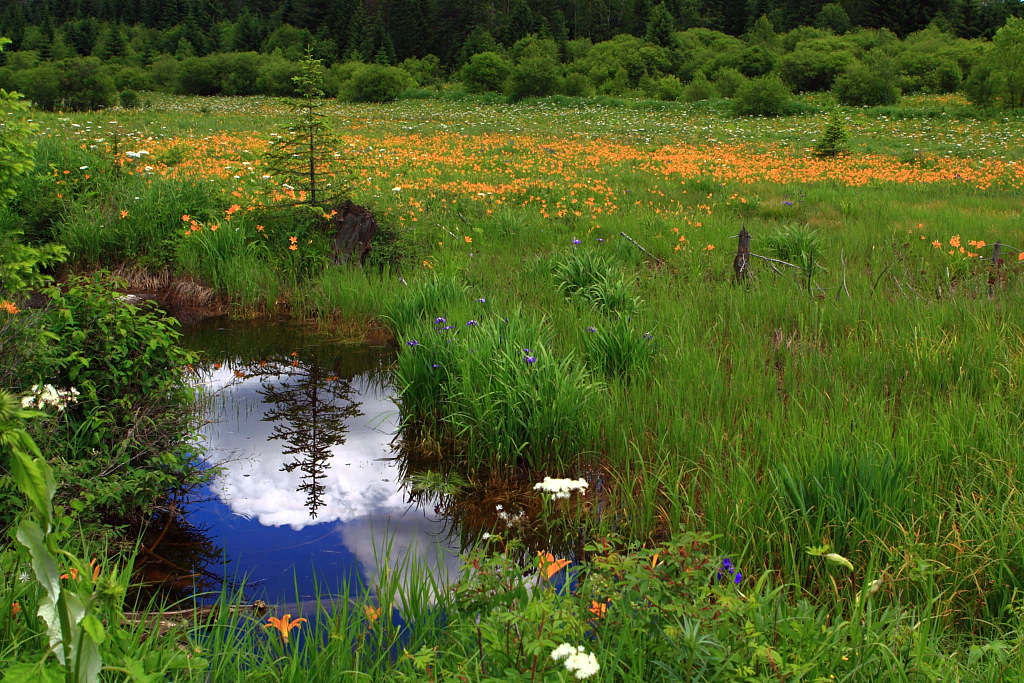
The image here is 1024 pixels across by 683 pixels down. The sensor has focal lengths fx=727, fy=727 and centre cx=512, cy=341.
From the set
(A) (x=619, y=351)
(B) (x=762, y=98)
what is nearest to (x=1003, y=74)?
(B) (x=762, y=98)

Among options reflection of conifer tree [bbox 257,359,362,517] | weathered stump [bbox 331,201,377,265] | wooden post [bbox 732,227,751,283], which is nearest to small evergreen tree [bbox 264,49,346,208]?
weathered stump [bbox 331,201,377,265]

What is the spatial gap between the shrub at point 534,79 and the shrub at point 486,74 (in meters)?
2.55

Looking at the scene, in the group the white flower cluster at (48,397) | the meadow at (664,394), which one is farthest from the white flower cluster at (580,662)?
the white flower cluster at (48,397)

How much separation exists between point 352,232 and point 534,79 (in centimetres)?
2979

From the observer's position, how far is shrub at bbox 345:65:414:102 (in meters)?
38.2

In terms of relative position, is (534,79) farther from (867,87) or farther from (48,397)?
(48,397)

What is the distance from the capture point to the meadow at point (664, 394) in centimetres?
218

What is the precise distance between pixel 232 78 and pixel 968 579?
45.6m

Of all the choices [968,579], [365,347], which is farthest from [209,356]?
[968,579]

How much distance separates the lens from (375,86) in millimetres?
38406

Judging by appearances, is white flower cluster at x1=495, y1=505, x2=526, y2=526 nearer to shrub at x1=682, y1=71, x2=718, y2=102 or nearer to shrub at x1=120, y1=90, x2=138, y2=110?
shrub at x1=120, y1=90, x2=138, y2=110

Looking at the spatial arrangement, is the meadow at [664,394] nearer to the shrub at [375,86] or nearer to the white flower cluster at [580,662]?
the white flower cluster at [580,662]

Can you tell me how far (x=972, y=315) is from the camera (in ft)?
17.5

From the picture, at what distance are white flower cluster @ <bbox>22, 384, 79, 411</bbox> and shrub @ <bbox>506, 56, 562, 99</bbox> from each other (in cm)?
3449
